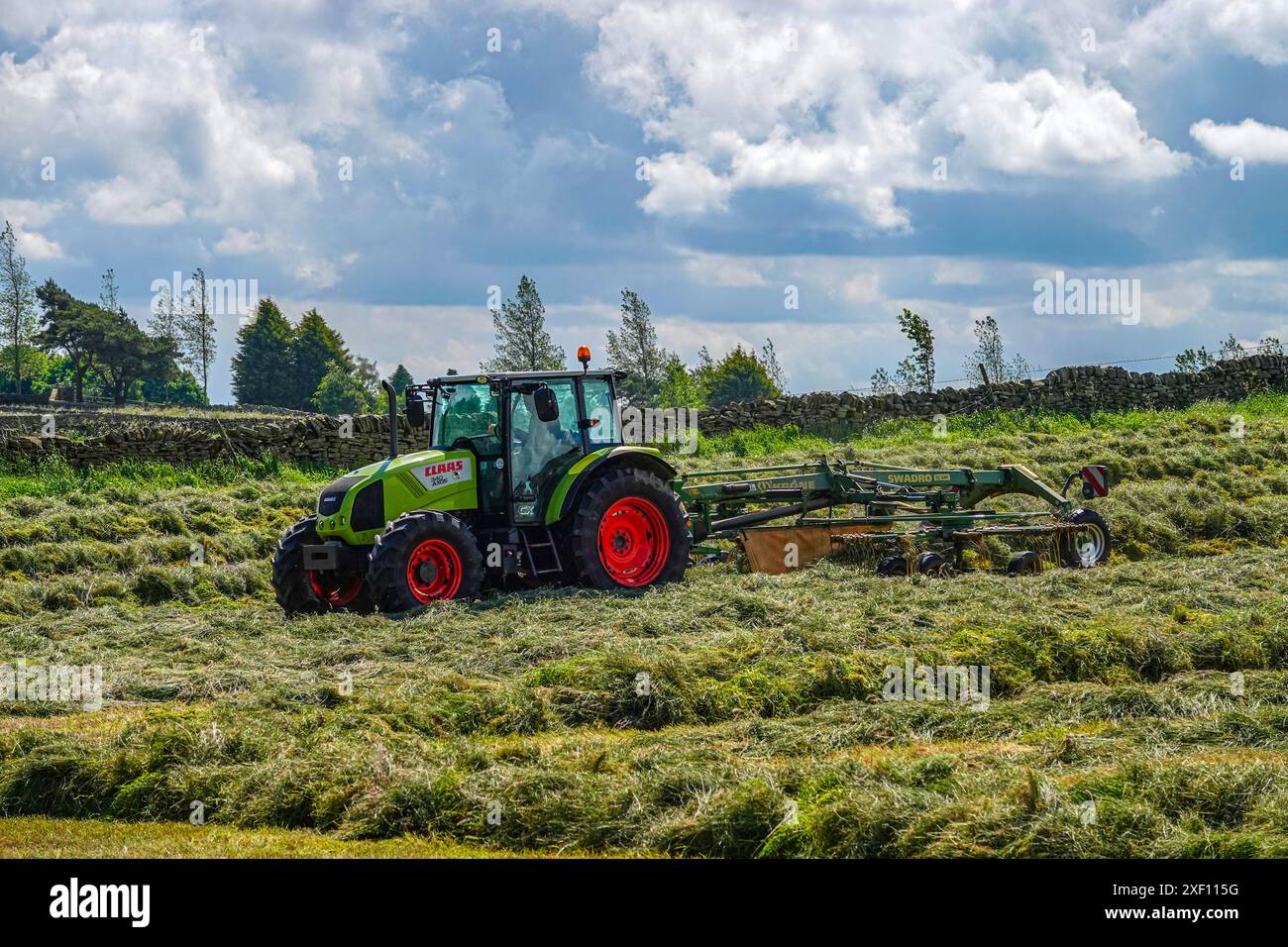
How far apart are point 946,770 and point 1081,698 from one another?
7.48 ft

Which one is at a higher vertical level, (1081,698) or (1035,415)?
(1035,415)

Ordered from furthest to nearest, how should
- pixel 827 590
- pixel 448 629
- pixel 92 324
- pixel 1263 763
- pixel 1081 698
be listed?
1. pixel 92 324
2. pixel 827 590
3. pixel 448 629
4. pixel 1081 698
5. pixel 1263 763

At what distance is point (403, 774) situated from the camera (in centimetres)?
697

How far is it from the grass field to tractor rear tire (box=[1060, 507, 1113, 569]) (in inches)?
59.3

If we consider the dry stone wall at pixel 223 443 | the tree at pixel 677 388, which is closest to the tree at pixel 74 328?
the tree at pixel 677 388

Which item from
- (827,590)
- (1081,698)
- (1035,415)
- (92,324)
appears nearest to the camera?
(1081,698)

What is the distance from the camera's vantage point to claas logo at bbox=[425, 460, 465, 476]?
13.0 meters

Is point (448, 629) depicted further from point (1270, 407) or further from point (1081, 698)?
point (1270, 407)

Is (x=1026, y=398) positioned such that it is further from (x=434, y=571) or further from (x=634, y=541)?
(x=434, y=571)

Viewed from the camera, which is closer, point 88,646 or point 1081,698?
point 1081,698

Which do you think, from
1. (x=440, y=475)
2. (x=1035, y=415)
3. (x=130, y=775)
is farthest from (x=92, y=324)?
(x=130, y=775)
